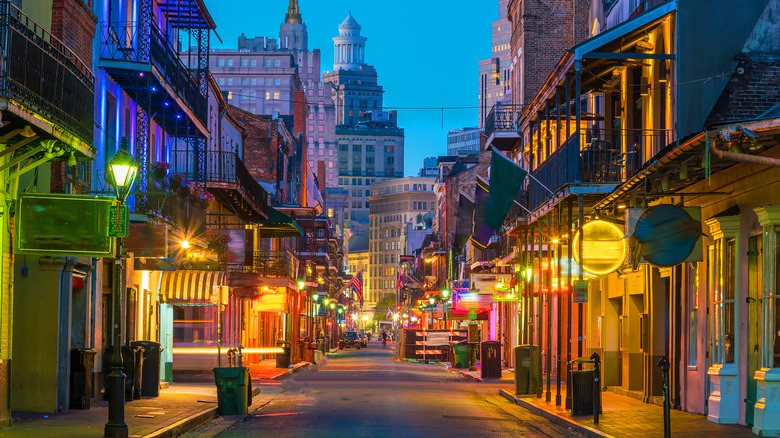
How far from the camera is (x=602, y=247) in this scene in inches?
840

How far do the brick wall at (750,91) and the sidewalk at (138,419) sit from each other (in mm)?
10548

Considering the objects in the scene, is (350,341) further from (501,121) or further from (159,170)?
(159,170)

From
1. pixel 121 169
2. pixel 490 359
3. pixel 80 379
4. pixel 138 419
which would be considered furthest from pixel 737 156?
pixel 490 359

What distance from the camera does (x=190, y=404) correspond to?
840 inches

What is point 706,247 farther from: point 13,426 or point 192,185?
point 192,185

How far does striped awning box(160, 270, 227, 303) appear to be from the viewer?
2889 cm

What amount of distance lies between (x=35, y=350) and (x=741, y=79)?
13.3 metres

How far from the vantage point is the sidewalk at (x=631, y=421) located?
16.2 metres

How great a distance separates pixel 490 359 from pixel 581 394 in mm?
15088

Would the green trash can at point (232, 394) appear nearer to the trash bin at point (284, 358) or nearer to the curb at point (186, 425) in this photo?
the curb at point (186, 425)

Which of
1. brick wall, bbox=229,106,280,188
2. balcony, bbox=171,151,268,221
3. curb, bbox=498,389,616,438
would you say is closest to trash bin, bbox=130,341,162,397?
curb, bbox=498,389,616,438

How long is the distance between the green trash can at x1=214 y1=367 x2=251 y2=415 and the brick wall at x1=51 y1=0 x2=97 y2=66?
6614 mm

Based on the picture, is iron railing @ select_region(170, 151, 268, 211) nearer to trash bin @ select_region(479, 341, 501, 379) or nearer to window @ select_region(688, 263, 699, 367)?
trash bin @ select_region(479, 341, 501, 379)

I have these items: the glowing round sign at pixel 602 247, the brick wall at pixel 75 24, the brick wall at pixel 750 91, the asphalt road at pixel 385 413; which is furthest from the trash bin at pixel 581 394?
the brick wall at pixel 75 24
